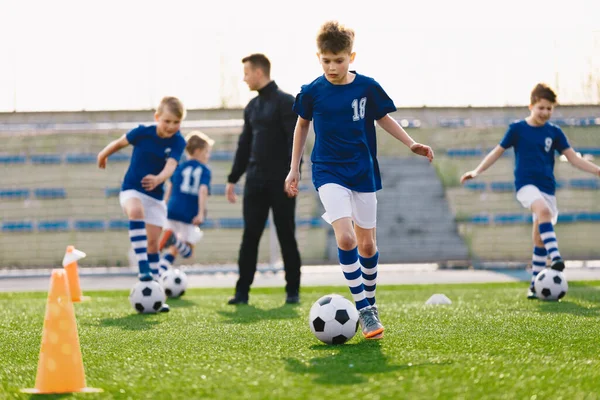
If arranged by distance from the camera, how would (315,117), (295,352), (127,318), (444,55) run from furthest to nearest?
(444,55)
(127,318)
(315,117)
(295,352)

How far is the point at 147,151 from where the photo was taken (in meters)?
7.60

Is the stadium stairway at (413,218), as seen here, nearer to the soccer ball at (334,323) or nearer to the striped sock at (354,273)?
the striped sock at (354,273)

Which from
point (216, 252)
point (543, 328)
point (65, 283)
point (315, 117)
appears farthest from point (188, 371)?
point (216, 252)

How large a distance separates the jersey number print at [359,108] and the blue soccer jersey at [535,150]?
3.29m

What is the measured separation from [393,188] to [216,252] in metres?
5.52

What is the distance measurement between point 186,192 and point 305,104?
496 centimetres

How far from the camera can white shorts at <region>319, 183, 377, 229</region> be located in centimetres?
491

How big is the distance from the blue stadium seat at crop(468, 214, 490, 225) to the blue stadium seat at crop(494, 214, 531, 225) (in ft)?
0.57

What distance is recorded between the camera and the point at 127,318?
6.66 metres

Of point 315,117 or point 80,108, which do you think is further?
point 80,108

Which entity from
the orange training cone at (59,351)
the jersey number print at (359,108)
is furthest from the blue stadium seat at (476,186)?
the orange training cone at (59,351)

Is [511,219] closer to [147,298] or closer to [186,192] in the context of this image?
[186,192]

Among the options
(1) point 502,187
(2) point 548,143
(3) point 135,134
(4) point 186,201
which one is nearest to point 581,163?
(2) point 548,143

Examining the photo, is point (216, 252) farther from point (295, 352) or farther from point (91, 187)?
point (295, 352)
